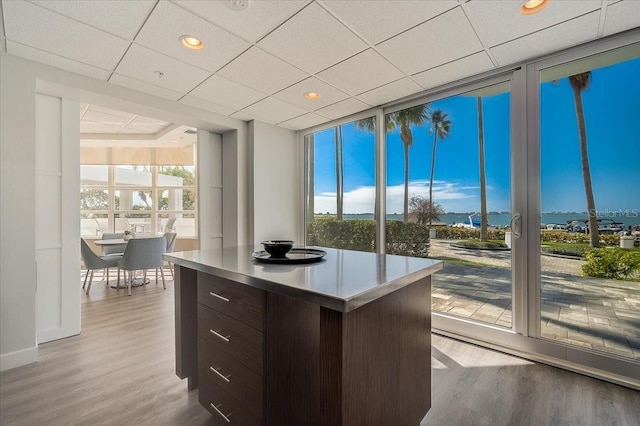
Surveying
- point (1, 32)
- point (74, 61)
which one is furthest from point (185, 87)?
point (1, 32)

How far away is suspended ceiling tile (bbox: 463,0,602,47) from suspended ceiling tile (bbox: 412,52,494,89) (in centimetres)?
29

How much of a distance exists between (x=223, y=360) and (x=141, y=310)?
2.75 metres

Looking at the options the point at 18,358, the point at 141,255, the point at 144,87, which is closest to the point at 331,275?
the point at 18,358

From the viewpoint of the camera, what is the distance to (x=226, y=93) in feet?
10.4

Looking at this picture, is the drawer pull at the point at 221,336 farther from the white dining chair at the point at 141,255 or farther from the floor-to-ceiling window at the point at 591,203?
the white dining chair at the point at 141,255

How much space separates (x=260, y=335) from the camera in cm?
130

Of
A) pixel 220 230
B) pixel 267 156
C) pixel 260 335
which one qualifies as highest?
pixel 267 156

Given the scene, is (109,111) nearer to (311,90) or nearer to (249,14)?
(311,90)

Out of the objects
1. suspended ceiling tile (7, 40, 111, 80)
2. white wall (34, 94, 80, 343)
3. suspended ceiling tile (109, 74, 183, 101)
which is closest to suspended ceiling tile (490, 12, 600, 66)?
suspended ceiling tile (109, 74, 183, 101)

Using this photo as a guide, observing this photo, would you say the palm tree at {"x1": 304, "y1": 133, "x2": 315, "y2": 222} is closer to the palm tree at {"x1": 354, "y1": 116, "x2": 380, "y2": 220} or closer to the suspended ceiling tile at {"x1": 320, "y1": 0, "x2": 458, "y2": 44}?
the palm tree at {"x1": 354, "y1": 116, "x2": 380, "y2": 220}

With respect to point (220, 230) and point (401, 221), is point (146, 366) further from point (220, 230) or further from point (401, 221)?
point (401, 221)

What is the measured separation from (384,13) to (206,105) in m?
2.39

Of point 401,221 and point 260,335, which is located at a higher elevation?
point 401,221

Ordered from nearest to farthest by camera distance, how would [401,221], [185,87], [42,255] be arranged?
[42,255], [185,87], [401,221]
